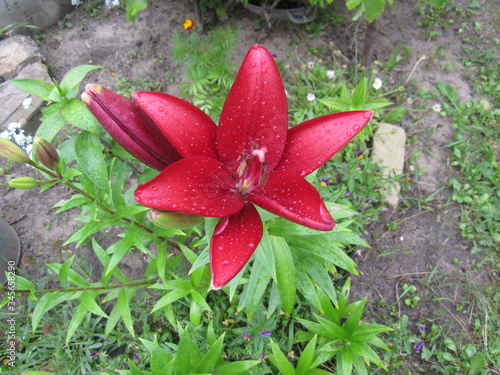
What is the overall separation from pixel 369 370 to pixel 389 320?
0.30 metres

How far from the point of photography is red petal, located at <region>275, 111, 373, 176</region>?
94 cm

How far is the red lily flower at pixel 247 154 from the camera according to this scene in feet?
2.86

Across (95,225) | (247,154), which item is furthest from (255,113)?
(95,225)

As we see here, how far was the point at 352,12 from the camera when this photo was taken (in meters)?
3.21

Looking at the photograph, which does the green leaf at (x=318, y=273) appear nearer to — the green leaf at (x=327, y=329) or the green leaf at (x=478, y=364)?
the green leaf at (x=327, y=329)

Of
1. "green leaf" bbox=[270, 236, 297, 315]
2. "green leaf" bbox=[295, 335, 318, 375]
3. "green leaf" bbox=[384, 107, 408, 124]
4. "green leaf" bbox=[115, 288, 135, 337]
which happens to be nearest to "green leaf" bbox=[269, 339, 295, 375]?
"green leaf" bbox=[295, 335, 318, 375]

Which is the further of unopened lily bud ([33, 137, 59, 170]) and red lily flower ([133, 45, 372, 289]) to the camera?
unopened lily bud ([33, 137, 59, 170])

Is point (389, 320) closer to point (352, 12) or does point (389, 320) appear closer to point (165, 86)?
point (165, 86)

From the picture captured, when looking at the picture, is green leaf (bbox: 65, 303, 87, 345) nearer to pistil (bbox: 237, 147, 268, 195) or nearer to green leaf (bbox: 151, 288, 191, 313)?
green leaf (bbox: 151, 288, 191, 313)

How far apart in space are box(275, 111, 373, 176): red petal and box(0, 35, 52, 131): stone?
7.97 ft

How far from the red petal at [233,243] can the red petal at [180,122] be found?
195 millimetres

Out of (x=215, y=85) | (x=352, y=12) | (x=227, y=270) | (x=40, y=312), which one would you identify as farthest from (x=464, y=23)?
(x=40, y=312)

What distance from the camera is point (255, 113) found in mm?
984

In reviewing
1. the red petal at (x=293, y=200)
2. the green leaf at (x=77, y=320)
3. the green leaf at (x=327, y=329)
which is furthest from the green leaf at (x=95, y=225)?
the green leaf at (x=327, y=329)
